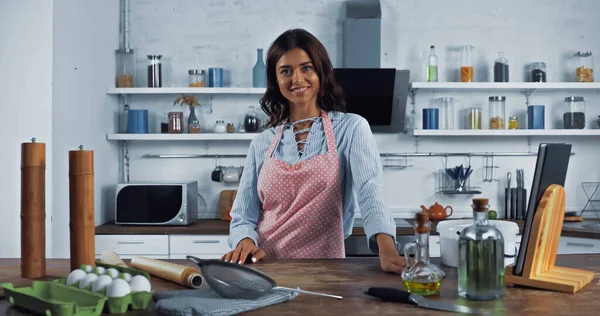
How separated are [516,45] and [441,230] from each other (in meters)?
3.15

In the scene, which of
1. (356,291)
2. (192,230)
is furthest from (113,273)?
(192,230)

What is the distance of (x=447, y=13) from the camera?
4547 mm

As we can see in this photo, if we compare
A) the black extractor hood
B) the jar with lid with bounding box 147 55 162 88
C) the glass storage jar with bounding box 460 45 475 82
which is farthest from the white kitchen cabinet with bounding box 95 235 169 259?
the glass storage jar with bounding box 460 45 475 82

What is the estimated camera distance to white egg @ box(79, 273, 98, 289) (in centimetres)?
136

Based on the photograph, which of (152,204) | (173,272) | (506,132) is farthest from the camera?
(506,132)

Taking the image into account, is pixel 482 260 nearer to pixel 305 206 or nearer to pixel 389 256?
pixel 389 256

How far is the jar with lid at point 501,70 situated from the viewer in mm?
4320

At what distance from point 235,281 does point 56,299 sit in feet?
1.21

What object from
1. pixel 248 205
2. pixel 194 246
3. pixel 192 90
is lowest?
pixel 194 246

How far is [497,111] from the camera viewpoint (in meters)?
4.35

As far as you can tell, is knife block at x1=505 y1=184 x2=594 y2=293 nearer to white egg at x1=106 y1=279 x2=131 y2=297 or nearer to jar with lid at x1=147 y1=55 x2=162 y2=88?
white egg at x1=106 y1=279 x2=131 y2=297

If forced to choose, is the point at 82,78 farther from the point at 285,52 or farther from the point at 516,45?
the point at 516,45

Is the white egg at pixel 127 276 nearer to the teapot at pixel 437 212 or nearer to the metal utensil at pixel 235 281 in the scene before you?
the metal utensil at pixel 235 281

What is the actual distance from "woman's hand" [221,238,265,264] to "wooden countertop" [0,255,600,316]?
0.07 meters
